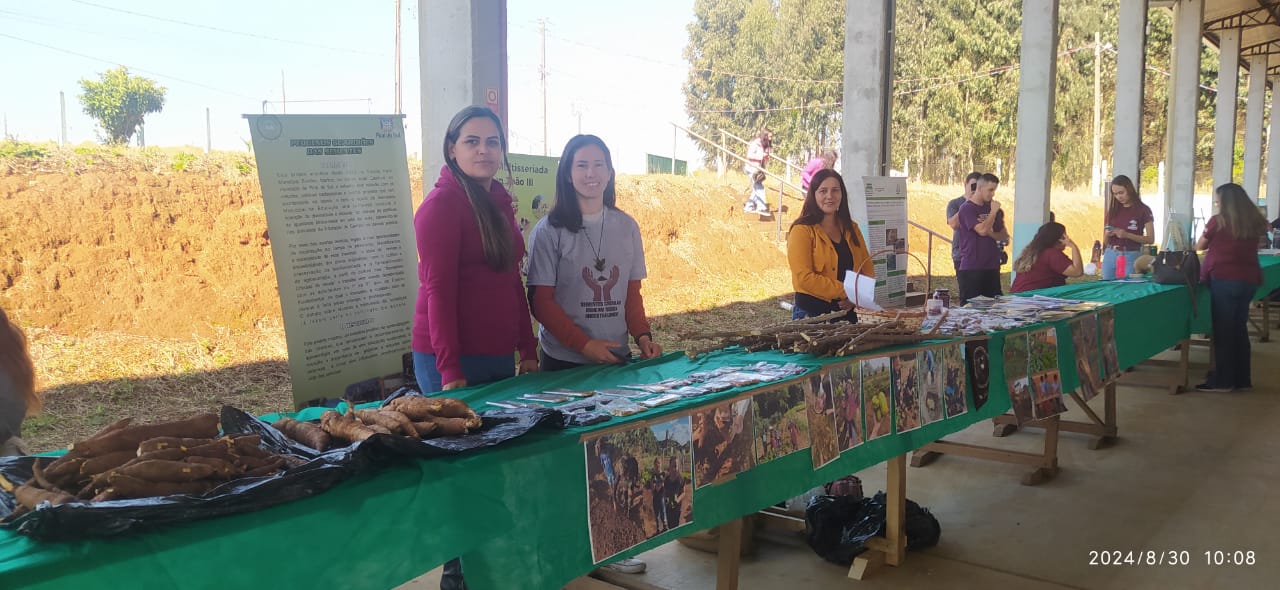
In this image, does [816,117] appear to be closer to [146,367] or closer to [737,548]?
[146,367]

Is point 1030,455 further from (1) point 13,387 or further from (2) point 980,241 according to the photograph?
(1) point 13,387

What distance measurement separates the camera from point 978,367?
128 inches

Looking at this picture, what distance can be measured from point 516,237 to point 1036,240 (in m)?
3.91

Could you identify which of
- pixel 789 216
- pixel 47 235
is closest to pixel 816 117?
pixel 789 216

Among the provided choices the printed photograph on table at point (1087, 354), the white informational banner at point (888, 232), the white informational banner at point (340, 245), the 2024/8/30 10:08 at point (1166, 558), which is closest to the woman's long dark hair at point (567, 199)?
the white informational banner at point (340, 245)

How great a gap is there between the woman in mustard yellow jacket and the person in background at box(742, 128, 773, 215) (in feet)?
31.3

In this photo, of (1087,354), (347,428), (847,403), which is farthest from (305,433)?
(1087,354)

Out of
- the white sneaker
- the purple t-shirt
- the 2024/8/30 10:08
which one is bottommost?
the 2024/8/30 10:08

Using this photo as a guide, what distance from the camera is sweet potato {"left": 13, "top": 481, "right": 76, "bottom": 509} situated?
4.18 ft

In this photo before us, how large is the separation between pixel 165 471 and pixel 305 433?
1.24 feet

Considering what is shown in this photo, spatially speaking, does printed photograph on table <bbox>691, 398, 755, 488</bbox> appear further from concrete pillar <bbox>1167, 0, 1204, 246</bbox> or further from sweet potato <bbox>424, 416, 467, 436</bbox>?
concrete pillar <bbox>1167, 0, 1204, 246</bbox>

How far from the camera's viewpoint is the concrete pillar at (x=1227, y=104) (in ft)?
48.9

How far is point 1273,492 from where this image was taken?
158 inches

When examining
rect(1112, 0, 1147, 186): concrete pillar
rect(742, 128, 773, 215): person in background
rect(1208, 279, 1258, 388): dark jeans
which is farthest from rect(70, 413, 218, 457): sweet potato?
rect(742, 128, 773, 215): person in background
